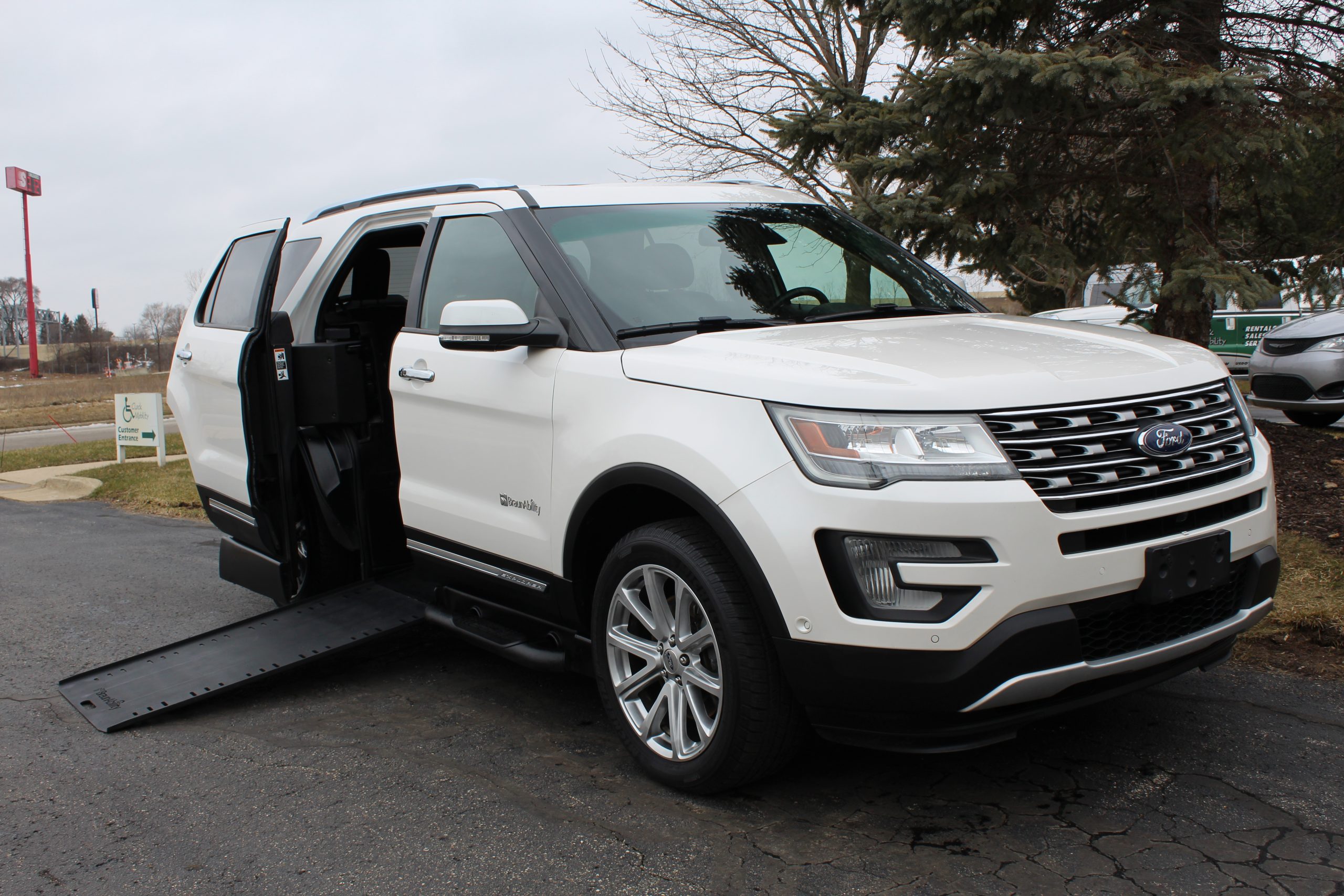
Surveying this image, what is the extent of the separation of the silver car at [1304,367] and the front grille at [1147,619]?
775 centimetres

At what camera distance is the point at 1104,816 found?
3219mm

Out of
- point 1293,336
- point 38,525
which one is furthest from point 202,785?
point 1293,336

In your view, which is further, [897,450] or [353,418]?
[353,418]

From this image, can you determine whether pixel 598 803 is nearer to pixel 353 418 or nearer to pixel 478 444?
pixel 478 444

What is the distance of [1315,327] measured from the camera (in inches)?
398

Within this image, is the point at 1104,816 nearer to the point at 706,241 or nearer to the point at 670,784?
the point at 670,784

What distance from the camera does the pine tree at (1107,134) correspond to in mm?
6898

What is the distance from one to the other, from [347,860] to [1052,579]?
6.92ft

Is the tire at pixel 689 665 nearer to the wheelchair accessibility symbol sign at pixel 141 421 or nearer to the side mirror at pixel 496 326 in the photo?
the side mirror at pixel 496 326

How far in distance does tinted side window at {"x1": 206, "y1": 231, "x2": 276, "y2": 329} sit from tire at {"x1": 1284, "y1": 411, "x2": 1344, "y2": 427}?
931 centimetres

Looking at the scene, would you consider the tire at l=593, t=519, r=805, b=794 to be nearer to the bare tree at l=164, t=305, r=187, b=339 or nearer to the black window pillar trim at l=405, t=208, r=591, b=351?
the black window pillar trim at l=405, t=208, r=591, b=351

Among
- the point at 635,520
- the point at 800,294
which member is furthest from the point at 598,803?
the point at 800,294

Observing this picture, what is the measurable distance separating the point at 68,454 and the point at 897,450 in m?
14.6

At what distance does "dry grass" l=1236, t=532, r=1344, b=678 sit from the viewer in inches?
175
